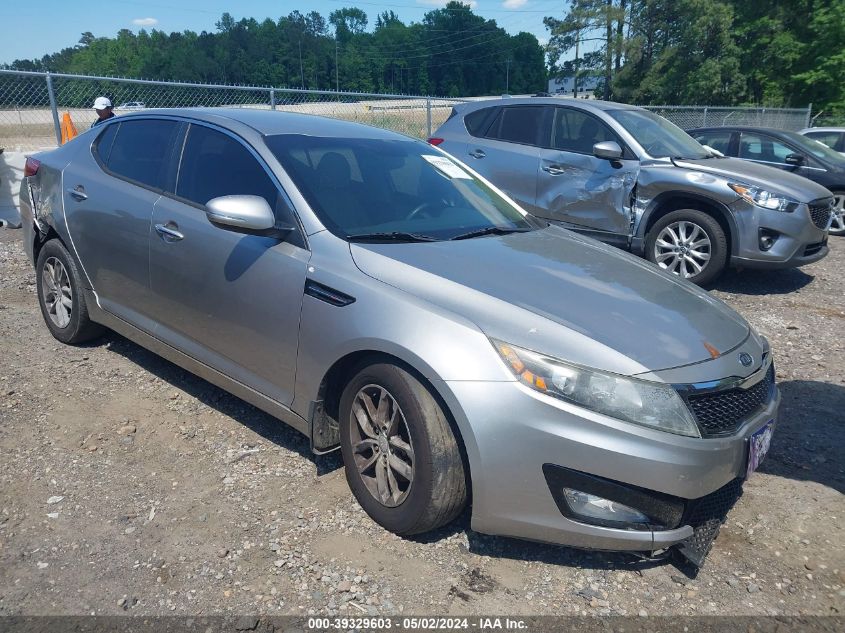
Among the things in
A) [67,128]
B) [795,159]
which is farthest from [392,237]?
[795,159]

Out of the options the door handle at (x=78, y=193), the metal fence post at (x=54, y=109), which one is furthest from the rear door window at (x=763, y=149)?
the metal fence post at (x=54, y=109)

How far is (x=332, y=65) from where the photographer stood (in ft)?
249

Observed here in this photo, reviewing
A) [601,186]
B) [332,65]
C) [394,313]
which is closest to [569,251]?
[394,313]

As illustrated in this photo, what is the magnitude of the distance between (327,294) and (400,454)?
743 millimetres

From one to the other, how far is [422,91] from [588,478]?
105 meters

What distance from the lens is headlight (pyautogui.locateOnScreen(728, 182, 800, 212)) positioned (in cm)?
632

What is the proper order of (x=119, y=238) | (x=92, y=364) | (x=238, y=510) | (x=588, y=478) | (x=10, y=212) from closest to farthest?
(x=588, y=478), (x=238, y=510), (x=119, y=238), (x=92, y=364), (x=10, y=212)

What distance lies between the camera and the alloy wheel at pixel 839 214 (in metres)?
10.1

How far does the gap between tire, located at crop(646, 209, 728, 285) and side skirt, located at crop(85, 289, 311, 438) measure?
172 inches

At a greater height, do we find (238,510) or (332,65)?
(332,65)

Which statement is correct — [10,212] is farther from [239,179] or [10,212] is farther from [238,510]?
[238,510]

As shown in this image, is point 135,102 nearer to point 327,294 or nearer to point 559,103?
point 559,103

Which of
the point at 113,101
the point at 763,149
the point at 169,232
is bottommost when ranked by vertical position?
the point at 169,232

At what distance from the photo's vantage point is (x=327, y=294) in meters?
2.89
